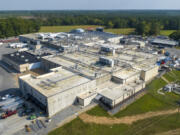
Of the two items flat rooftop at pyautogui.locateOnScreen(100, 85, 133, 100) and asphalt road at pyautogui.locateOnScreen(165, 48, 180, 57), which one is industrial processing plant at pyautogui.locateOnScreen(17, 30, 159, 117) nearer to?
flat rooftop at pyautogui.locateOnScreen(100, 85, 133, 100)

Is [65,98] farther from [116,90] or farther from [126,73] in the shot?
[126,73]

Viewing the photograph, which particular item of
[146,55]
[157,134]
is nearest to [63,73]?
[157,134]

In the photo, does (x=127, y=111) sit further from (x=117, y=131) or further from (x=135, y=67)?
(x=135, y=67)

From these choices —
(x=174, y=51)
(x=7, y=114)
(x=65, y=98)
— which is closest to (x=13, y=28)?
(x=7, y=114)

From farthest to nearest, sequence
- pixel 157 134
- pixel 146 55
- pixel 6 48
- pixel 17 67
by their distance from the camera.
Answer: pixel 6 48, pixel 146 55, pixel 17 67, pixel 157 134

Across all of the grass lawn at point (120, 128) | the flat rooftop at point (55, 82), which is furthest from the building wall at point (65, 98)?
the grass lawn at point (120, 128)

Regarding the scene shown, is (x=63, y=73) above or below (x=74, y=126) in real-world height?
above
